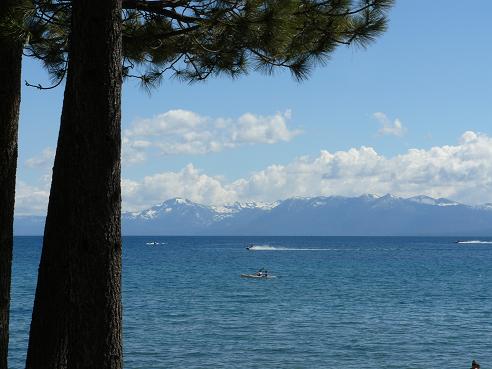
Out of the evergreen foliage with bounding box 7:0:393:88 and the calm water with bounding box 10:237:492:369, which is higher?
the evergreen foliage with bounding box 7:0:393:88

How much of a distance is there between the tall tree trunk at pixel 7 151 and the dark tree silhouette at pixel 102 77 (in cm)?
34

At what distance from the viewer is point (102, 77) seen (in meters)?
7.40

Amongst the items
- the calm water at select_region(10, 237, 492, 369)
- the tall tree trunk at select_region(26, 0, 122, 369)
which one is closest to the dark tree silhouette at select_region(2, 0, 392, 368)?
the tall tree trunk at select_region(26, 0, 122, 369)

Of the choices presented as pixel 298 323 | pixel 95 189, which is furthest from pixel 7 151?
pixel 298 323

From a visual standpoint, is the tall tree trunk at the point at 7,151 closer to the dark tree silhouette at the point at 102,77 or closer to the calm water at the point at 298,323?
the dark tree silhouette at the point at 102,77


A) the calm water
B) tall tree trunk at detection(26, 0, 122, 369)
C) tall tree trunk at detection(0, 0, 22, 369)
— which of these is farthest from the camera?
the calm water

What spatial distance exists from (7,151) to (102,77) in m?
2.25

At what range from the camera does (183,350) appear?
34.9 m

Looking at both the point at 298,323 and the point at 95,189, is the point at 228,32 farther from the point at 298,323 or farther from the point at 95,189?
the point at 298,323

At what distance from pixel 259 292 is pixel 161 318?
20.0 meters

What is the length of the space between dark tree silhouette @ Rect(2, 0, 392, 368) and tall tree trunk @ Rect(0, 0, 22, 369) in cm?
34

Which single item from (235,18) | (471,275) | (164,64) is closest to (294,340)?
(164,64)

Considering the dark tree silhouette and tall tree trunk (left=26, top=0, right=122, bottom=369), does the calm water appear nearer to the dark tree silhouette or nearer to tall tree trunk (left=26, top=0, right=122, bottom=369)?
the dark tree silhouette

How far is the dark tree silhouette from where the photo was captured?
289 inches
